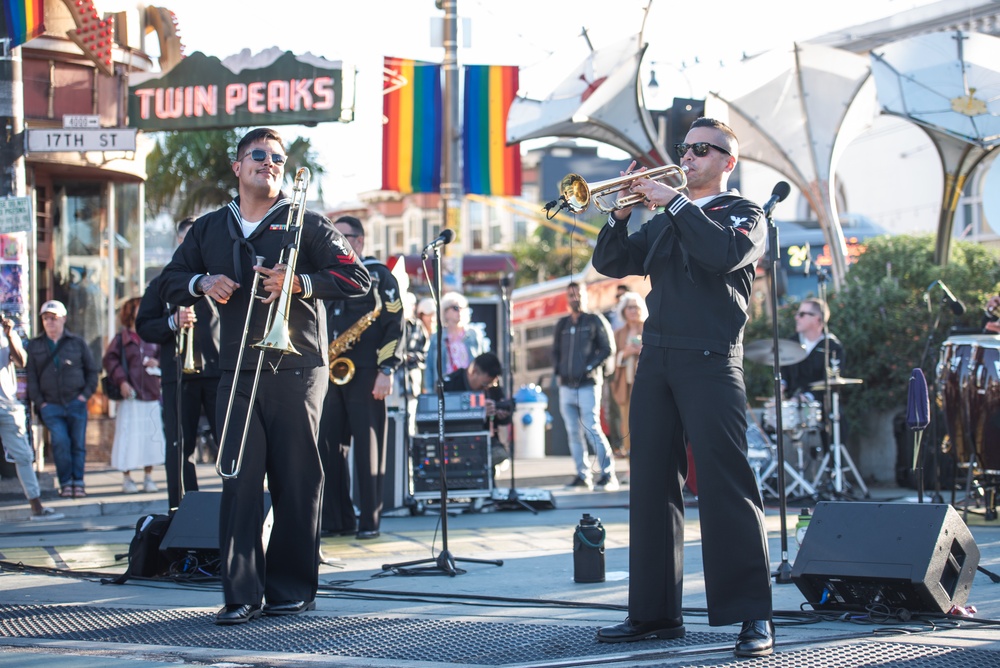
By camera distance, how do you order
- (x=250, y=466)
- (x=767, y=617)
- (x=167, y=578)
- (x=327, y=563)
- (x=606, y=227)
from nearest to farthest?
(x=767, y=617) → (x=606, y=227) → (x=250, y=466) → (x=167, y=578) → (x=327, y=563)

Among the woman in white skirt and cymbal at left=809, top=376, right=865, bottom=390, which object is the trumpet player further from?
the woman in white skirt

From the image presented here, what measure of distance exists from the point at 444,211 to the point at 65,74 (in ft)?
16.7

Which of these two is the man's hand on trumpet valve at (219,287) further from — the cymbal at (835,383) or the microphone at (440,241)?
the cymbal at (835,383)

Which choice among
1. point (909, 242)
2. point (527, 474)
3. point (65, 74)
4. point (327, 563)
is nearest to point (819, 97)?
point (909, 242)

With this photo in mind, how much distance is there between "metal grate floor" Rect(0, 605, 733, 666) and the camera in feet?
16.0

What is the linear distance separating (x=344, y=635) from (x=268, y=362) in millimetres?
1284

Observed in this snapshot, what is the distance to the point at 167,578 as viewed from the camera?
684 cm

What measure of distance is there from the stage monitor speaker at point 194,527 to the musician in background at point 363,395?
2.14 m

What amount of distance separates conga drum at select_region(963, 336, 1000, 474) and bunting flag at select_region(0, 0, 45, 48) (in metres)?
8.65

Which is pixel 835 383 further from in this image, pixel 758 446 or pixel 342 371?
pixel 342 371

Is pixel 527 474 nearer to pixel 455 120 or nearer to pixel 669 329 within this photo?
pixel 455 120

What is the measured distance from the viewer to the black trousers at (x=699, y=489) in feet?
15.7

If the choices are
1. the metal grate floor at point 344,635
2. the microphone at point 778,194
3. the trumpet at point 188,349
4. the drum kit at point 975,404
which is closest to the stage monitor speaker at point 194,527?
the metal grate floor at point 344,635

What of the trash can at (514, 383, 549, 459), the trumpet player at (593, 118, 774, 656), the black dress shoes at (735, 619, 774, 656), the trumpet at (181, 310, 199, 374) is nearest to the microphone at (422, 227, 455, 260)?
the trumpet at (181, 310, 199, 374)
